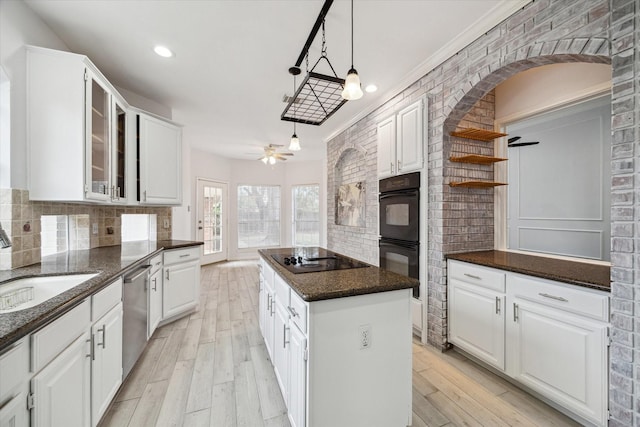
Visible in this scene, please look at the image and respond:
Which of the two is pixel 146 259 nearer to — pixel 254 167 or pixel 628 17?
pixel 628 17

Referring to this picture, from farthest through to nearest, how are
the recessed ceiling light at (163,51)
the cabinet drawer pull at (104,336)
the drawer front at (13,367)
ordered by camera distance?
the recessed ceiling light at (163,51), the cabinet drawer pull at (104,336), the drawer front at (13,367)

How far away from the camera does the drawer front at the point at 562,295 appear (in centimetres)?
147

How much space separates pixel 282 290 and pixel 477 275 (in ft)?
5.33

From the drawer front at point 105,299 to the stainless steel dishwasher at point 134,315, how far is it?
0.41ft

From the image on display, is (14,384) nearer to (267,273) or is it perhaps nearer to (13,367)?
(13,367)

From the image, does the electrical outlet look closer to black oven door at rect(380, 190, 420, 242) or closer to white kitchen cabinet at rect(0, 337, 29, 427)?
white kitchen cabinet at rect(0, 337, 29, 427)

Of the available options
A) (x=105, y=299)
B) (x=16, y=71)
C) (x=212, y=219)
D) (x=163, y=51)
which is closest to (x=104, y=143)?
(x=16, y=71)

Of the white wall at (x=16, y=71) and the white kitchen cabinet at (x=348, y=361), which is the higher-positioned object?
the white wall at (x=16, y=71)

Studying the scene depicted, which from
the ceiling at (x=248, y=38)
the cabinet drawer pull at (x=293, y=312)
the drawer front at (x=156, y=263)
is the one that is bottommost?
the cabinet drawer pull at (x=293, y=312)

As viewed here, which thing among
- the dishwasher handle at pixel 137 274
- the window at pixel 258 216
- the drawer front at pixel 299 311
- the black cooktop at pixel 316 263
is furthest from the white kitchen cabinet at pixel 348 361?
the window at pixel 258 216

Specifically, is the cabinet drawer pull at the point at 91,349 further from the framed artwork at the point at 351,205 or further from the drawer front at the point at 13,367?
the framed artwork at the point at 351,205

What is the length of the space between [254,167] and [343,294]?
6.41 meters

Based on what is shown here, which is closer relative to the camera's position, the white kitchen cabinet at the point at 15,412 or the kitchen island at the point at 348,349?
the white kitchen cabinet at the point at 15,412

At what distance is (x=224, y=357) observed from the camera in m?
2.36
